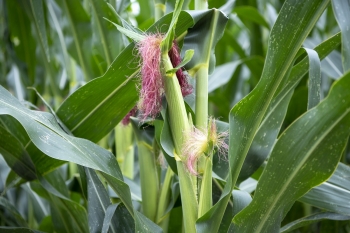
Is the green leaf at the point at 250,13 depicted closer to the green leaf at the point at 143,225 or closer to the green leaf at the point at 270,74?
the green leaf at the point at 270,74

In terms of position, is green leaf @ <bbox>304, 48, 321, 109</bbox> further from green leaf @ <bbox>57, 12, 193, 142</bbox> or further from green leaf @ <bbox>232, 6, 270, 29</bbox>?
green leaf @ <bbox>232, 6, 270, 29</bbox>

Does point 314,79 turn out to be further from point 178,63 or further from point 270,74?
point 178,63

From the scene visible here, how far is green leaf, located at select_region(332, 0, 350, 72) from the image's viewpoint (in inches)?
24.7

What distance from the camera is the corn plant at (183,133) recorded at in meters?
0.56

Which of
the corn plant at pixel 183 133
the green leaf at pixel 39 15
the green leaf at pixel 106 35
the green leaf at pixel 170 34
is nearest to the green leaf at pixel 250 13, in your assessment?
the corn plant at pixel 183 133

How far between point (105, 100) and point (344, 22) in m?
0.38

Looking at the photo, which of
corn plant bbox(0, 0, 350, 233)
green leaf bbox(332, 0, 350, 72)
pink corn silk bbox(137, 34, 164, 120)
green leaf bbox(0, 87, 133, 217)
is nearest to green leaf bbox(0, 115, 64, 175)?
corn plant bbox(0, 0, 350, 233)

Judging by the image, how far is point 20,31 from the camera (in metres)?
1.24

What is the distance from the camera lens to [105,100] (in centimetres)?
74

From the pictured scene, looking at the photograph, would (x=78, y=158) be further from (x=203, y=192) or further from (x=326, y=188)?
(x=326, y=188)

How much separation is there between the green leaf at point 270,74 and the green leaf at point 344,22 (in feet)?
0.27

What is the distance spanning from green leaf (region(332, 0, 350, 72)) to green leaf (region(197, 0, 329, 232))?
8 centimetres

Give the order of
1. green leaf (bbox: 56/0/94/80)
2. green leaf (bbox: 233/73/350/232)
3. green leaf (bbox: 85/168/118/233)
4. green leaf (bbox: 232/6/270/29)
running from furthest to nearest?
1. green leaf (bbox: 232/6/270/29)
2. green leaf (bbox: 56/0/94/80)
3. green leaf (bbox: 85/168/118/233)
4. green leaf (bbox: 233/73/350/232)

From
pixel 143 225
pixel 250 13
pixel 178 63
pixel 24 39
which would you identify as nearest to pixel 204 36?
pixel 178 63
